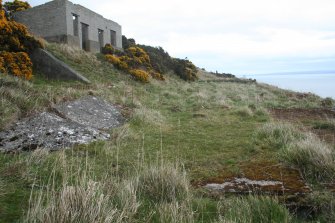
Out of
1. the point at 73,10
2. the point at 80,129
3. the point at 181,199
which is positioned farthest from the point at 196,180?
the point at 73,10

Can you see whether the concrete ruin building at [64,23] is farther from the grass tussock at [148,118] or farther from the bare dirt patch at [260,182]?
the bare dirt patch at [260,182]

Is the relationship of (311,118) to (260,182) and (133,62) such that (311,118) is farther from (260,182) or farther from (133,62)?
(133,62)

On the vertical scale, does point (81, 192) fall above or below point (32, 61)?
below

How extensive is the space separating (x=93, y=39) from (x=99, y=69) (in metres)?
6.21

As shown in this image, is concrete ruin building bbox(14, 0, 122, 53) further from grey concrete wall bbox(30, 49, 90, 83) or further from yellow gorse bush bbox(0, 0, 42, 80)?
grey concrete wall bbox(30, 49, 90, 83)

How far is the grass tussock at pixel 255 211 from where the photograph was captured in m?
3.14

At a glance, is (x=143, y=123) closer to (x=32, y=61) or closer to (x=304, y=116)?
(x=304, y=116)

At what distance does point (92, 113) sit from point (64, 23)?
13.8 m

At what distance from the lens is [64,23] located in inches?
819

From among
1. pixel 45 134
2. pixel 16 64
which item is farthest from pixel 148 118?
pixel 16 64

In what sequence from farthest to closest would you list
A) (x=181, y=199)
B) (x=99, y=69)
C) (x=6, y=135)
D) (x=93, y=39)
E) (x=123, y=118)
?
1. (x=93, y=39)
2. (x=99, y=69)
3. (x=123, y=118)
4. (x=6, y=135)
5. (x=181, y=199)

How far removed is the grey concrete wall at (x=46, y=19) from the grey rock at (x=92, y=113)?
40.9ft

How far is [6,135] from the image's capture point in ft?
19.8

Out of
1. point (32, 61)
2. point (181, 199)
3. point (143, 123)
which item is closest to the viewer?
point (181, 199)
